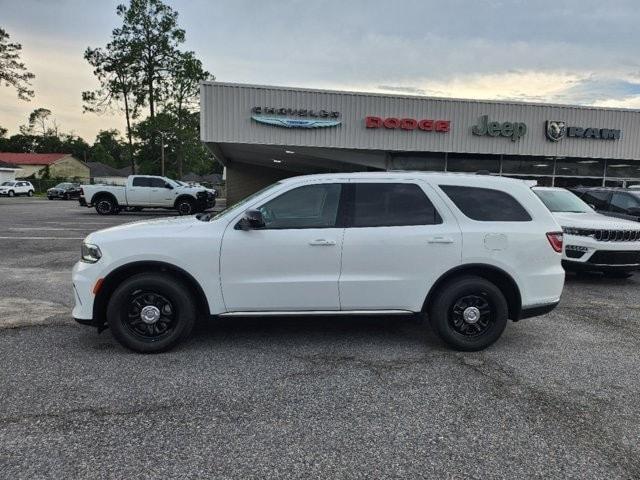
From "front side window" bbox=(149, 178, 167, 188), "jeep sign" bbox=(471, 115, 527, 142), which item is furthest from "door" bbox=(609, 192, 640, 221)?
"front side window" bbox=(149, 178, 167, 188)

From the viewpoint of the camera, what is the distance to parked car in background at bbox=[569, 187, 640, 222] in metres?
9.37

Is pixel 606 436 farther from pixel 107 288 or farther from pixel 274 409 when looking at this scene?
pixel 107 288

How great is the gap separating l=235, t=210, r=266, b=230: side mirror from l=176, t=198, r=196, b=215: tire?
1823 cm

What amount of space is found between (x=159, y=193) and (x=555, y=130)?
668 inches

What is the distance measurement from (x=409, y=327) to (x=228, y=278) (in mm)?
2268

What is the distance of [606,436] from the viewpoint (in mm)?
3230

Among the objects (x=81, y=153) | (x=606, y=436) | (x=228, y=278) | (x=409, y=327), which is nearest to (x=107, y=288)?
(x=228, y=278)

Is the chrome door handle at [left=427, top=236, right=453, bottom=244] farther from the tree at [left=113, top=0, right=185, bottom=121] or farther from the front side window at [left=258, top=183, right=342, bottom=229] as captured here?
the tree at [left=113, top=0, right=185, bottom=121]

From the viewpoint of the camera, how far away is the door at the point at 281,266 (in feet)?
14.7

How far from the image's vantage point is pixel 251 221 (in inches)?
173

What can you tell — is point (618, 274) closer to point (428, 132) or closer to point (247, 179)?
point (428, 132)

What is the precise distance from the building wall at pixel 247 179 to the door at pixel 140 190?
35.0 ft

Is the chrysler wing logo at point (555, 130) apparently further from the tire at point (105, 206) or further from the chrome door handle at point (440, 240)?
the tire at point (105, 206)

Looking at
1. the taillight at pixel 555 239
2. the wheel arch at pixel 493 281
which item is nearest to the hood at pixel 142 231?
the wheel arch at pixel 493 281
